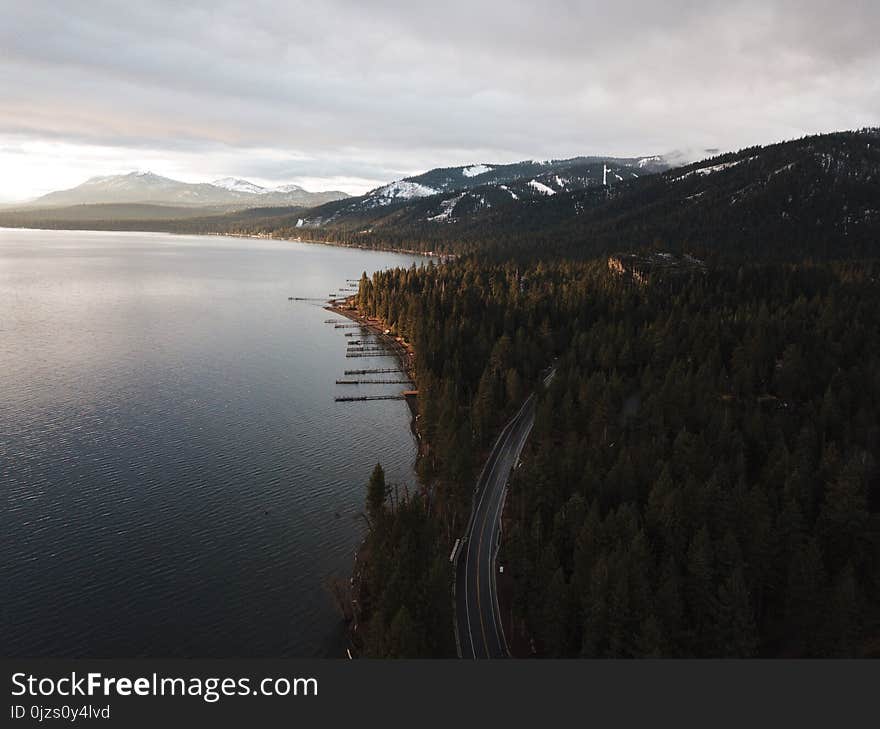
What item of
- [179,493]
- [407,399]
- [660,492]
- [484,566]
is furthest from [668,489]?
[407,399]

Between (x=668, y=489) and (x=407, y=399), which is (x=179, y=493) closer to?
(x=407, y=399)

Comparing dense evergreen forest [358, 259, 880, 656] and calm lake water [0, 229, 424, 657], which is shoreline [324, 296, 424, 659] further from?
dense evergreen forest [358, 259, 880, 656]

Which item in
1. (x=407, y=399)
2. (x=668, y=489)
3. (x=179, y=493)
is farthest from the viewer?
(x=407, y=399)

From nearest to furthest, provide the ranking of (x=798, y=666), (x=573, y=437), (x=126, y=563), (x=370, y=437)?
(x=798, y=666)
(x=126, y=563)
(x=573, y=437)
(x=370, y=437)

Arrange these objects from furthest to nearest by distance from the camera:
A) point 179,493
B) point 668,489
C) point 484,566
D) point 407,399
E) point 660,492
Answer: point 407,399
point 179,493
point 484,566
point 668,489
point 660,492

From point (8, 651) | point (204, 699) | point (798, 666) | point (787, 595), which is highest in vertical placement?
point (204, 699)

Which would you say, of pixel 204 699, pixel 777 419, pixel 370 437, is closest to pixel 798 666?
pixel 204 699

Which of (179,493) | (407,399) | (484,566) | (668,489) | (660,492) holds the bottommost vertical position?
(484,566)

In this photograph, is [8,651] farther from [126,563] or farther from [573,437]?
[573,437]

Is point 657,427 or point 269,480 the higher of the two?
point 657,427
